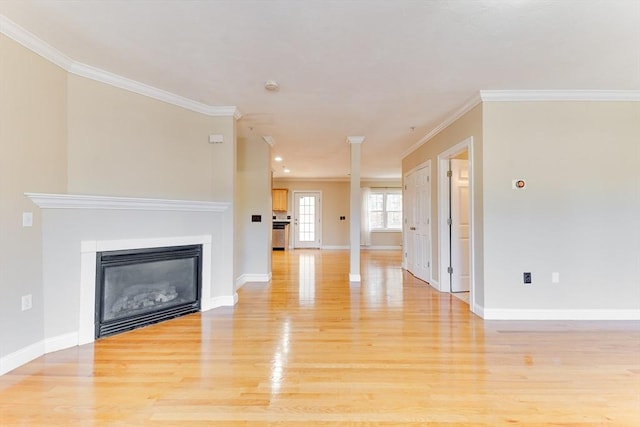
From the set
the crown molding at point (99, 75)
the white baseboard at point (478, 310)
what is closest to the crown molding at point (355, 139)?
the crown molding at point (99, 75)

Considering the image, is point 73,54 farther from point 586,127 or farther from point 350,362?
point 586,127

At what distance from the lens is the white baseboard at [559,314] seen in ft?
10.6

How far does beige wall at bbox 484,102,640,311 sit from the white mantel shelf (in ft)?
10.2

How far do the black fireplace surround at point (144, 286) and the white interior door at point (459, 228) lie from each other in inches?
136

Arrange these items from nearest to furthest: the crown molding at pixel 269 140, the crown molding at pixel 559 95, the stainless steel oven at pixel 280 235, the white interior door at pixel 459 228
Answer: the crown molding at pixel 559 95 → the white interior door at pixel 459 228 → the crown molding at pixel 269 140 → the stainless steel oven at pixel 280 235

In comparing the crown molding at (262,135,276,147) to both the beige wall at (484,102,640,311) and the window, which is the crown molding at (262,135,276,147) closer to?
the beige wall at (484,102,640,311)

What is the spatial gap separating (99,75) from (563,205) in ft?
15.4

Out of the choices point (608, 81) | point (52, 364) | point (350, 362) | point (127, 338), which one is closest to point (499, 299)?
point (350, 362)

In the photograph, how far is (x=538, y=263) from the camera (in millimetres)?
3271

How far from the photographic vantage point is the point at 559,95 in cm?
323

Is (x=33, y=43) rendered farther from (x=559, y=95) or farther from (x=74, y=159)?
(x=559, y=95)

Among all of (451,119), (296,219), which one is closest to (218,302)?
(451,119)

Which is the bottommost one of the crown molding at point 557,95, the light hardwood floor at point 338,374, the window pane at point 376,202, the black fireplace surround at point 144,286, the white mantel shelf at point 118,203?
the light hardwood floor at point 338,374

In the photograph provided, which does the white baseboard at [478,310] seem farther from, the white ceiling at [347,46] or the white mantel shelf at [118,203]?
the white mantel shelf at [118,203]
